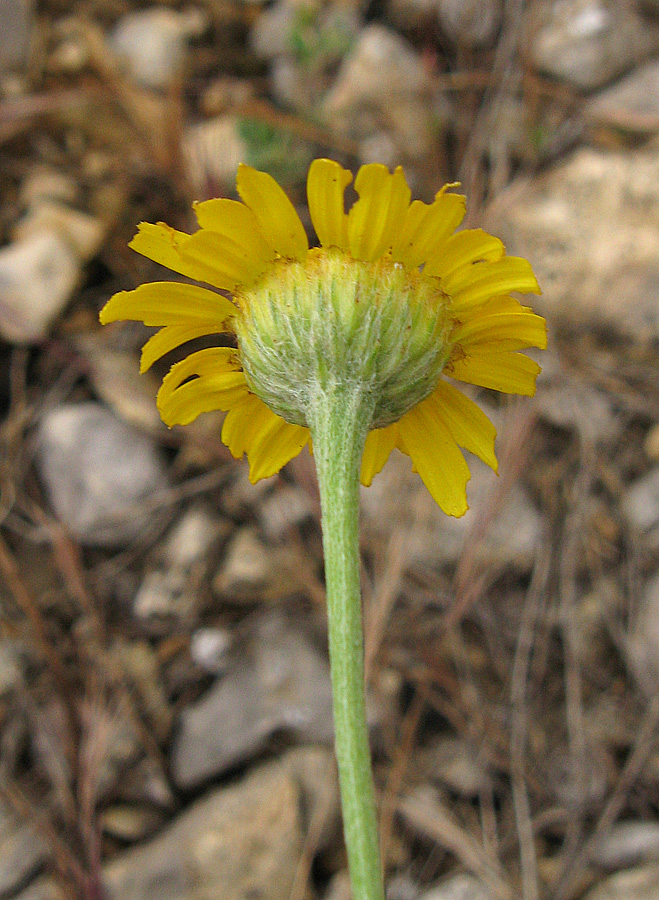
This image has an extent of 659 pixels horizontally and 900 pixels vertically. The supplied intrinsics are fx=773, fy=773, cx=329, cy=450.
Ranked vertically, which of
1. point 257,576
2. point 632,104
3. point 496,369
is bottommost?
point 257,576

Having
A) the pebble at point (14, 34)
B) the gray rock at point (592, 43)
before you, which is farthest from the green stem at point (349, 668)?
the pebble at point (14, 34)

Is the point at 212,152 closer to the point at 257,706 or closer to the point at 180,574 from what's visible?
the point at 180,574

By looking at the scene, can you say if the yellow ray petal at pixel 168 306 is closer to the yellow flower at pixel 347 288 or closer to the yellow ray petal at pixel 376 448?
the yellow flower at pixel 347 288

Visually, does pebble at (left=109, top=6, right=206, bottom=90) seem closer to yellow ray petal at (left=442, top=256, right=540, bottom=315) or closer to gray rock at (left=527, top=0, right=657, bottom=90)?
gray rock at (left=527, top=0, right=657, bottom=90)

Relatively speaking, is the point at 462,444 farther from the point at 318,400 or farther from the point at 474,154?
the point at 474,154

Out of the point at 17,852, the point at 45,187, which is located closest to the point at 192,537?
the point at 17,852

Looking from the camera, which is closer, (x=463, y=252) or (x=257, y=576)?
(x=463, y=252)

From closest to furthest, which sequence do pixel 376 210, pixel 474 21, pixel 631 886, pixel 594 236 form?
pixel 376 210, pixel 631 886, pixel 594 236, pixel 474 21

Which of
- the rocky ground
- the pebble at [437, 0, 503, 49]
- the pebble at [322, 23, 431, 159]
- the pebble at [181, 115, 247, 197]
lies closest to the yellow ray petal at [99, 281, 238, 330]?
the rocky ground
